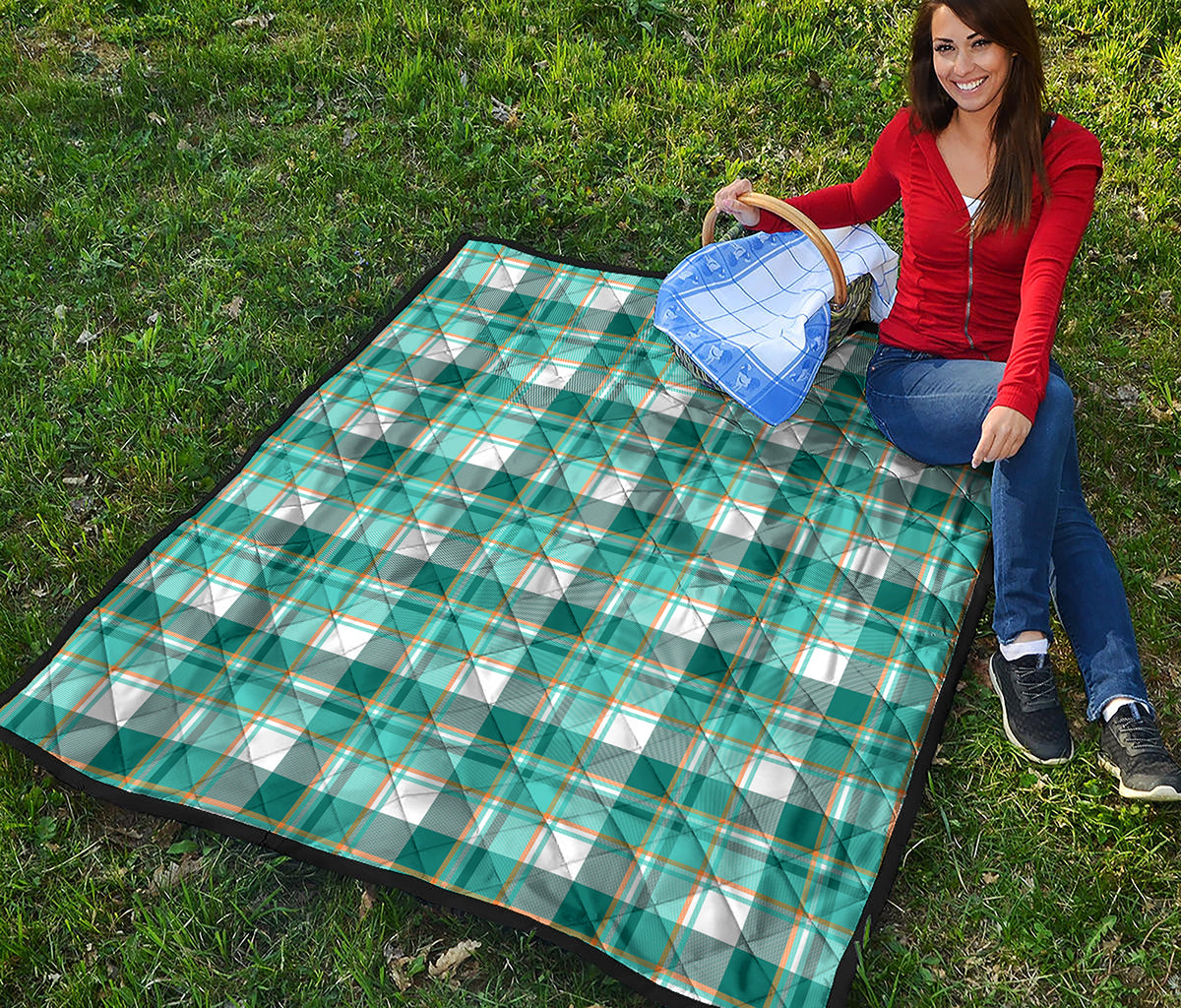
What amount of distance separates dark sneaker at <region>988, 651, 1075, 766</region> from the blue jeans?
7cm

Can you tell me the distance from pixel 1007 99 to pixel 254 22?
3.68m

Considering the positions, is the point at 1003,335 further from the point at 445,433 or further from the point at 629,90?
the point at 629,90

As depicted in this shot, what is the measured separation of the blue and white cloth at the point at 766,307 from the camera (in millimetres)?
2963

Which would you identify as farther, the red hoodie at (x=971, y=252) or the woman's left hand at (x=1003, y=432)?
the red hoodie at (x=971, y=252)

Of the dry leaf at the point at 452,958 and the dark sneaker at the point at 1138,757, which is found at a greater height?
the dark sneaker at the point at 1138,757

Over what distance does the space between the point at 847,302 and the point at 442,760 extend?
1741mm

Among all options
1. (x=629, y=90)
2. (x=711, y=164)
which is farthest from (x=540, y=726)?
(x=629, y=90)

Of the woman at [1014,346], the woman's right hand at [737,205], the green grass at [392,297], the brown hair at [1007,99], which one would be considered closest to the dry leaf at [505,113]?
the green grass at [392,297]

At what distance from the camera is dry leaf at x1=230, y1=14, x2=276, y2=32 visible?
4.83 meters

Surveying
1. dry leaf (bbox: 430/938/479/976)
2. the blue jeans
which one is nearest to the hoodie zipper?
the blue jeans

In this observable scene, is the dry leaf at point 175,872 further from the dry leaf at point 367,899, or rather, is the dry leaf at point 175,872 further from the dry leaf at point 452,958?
the dry leaf at point 452,958

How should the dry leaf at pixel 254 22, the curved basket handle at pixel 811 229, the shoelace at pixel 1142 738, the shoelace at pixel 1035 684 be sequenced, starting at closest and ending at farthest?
the shoelace at pixel 1142 738
the shoelace at pixel 1035 684
the curved basket handle at pixel 811 229
the dry leaf at pixel 254 22

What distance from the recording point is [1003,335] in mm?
2797

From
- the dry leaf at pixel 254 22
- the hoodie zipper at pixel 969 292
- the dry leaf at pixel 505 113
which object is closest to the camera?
the hoodie zipper at pixel 969 292
